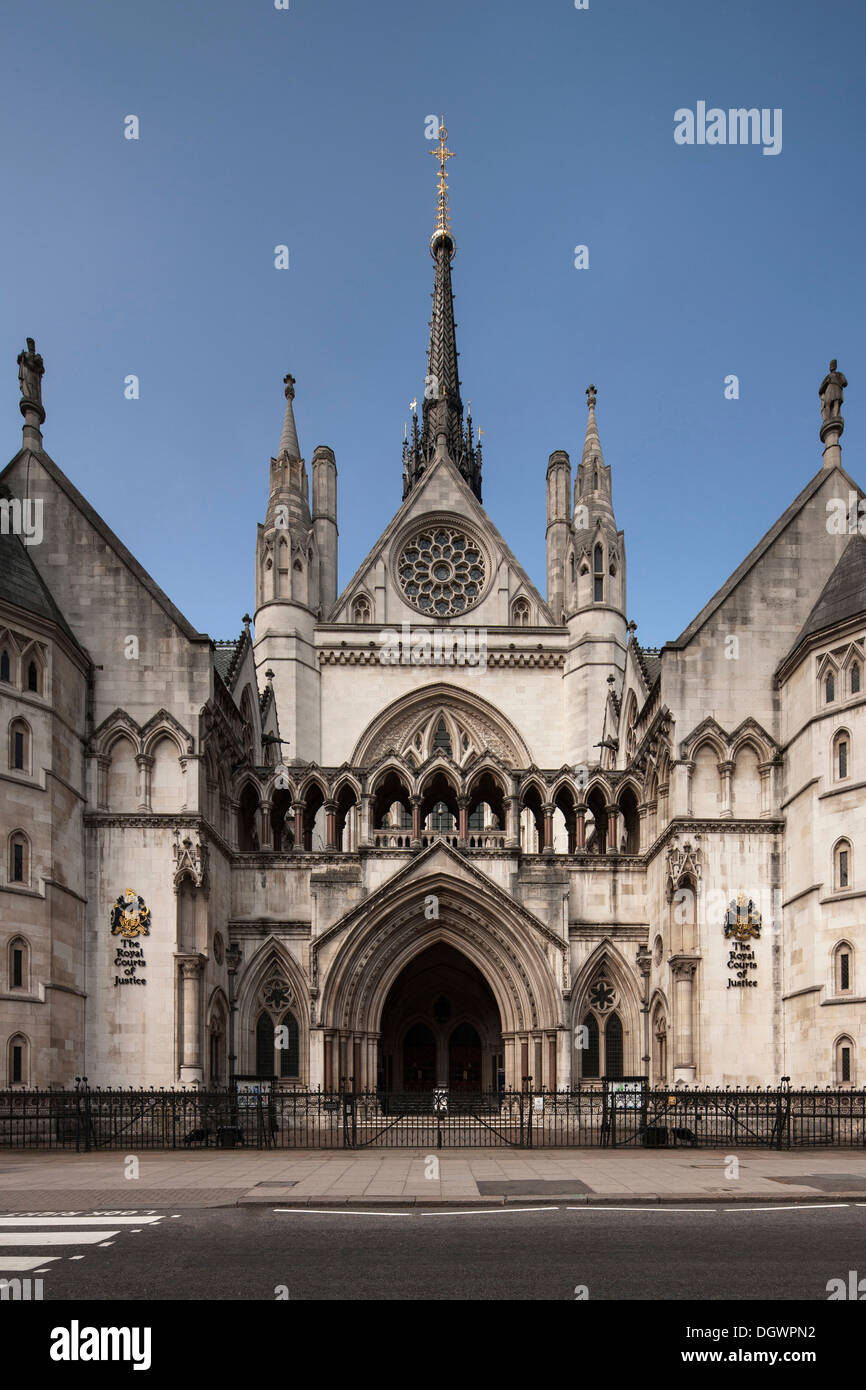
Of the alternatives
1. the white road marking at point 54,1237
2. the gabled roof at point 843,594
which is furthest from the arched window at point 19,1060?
the gabled roof at point 843,594

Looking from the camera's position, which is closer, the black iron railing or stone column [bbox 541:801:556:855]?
the black iron railing

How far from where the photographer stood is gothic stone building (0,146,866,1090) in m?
29.9

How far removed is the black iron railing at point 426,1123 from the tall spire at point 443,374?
48.9m

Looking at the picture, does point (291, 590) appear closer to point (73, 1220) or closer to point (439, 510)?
point (439, 510)

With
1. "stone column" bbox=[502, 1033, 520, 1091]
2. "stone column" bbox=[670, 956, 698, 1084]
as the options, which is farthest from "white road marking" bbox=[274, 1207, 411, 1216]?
"stone column" bbox=[502, 1033, 520, 1091]

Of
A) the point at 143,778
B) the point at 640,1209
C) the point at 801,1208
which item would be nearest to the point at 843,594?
the point at 143,778

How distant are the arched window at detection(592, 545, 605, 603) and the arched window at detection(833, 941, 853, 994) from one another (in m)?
22.5

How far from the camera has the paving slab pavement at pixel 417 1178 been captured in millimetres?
15797

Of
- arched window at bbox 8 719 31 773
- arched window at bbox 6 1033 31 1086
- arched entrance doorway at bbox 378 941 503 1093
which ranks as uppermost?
arched window at bbox 8 719 31 773

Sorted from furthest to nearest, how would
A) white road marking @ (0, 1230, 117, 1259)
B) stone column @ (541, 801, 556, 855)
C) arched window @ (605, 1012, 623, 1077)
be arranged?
stone column @ (541, 801, 556, 855) < arched window @ (605, 1012, 623, 1077) < white road marking @ (0, 1230, 117, 1259)

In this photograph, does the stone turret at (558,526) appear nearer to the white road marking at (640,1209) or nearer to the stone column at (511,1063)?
the stone column at (511,1063)

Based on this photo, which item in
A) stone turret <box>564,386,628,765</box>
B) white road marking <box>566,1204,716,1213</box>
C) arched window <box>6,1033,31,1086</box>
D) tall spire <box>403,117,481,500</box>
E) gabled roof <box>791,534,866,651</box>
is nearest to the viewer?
white road marking <box>566,1204,716,1213</box>

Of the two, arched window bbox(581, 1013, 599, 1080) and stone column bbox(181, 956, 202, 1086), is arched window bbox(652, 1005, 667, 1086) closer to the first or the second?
arched window bbox(581, 1013, 599, 1080)

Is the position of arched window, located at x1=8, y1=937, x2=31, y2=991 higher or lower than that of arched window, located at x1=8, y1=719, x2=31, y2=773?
lower
